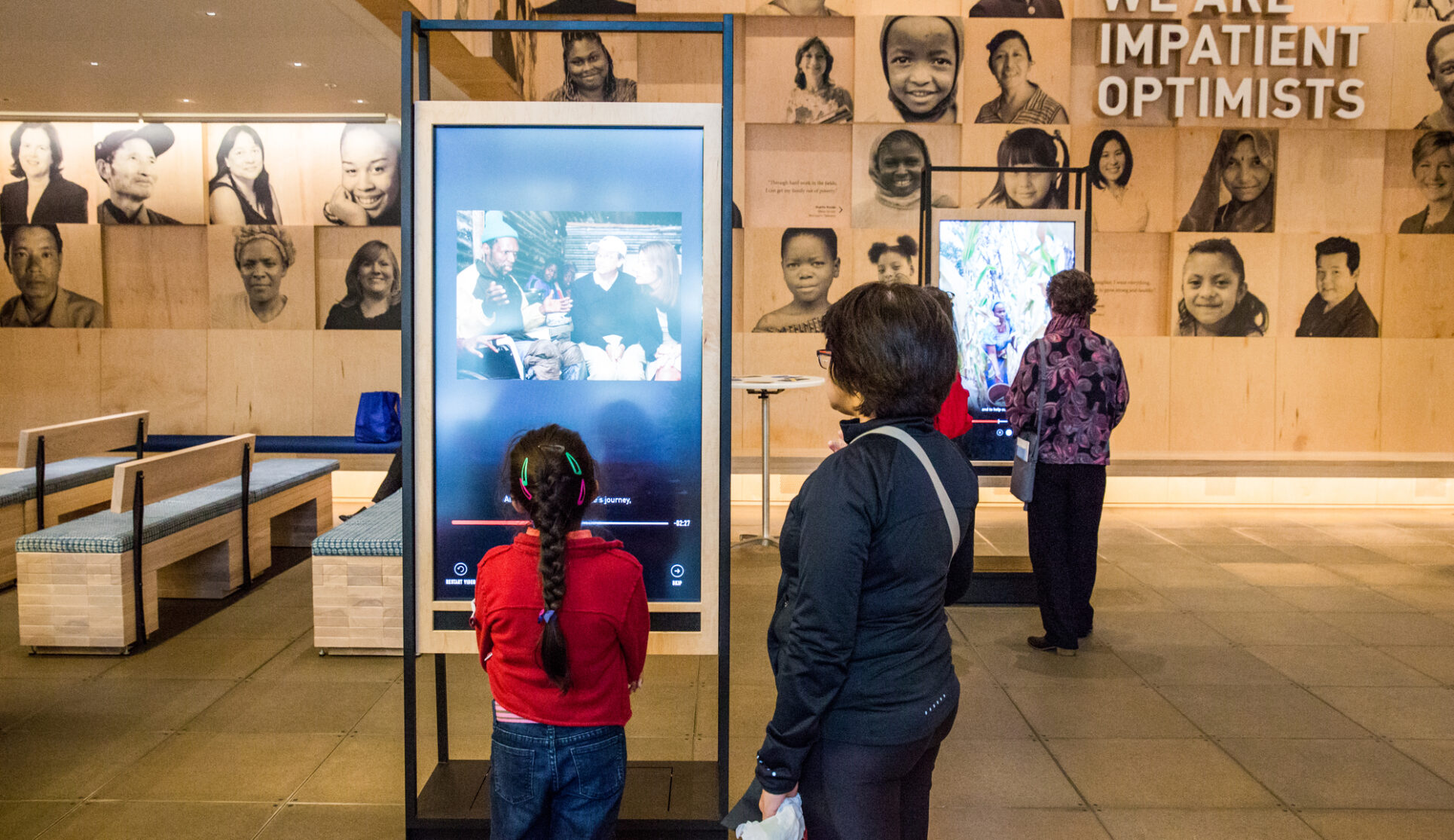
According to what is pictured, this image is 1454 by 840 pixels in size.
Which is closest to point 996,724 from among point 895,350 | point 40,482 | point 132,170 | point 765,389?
point 895,350

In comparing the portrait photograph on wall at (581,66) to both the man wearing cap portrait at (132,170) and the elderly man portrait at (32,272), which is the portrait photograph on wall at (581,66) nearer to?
the man wearing cap portrait at (132,170)

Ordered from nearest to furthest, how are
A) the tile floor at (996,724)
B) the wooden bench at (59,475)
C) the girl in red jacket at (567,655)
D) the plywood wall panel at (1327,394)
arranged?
the girl in red jacket at (567,655), the tile floor at (996,724), the wooden bench at (59,475), the plywood wall panel at (1327,394)

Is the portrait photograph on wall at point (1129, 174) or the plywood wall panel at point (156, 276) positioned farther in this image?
the plywood wall panel at point (156, 276)

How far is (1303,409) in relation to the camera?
8.28 m

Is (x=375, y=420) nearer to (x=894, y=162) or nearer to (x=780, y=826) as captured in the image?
(x=894, y=162)

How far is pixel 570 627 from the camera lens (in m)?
2.04

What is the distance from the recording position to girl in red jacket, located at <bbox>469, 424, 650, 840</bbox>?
6.68 ft

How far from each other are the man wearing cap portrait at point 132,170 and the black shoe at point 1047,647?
7.75 m

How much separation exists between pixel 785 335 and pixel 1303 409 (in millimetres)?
4371

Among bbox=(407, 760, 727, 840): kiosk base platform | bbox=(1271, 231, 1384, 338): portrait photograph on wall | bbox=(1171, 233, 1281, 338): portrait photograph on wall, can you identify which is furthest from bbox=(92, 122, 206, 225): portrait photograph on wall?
bbox=(1271, 231, 1384, 338): portrait photograph on wall

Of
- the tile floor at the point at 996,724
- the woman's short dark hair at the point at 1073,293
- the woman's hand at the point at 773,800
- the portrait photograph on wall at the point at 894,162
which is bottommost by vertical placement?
the tile floor at the point at 996,724

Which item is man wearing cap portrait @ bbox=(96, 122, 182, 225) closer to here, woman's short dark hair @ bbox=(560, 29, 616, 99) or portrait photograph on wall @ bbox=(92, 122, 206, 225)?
portrait photograph on wall @ bbox=(92, 122, 206, 225)

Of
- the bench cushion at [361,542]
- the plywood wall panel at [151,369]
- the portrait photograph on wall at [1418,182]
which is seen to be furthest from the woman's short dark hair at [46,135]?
the portrait photograph on wall at [1418,182]

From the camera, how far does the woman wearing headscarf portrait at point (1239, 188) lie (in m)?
8.19
